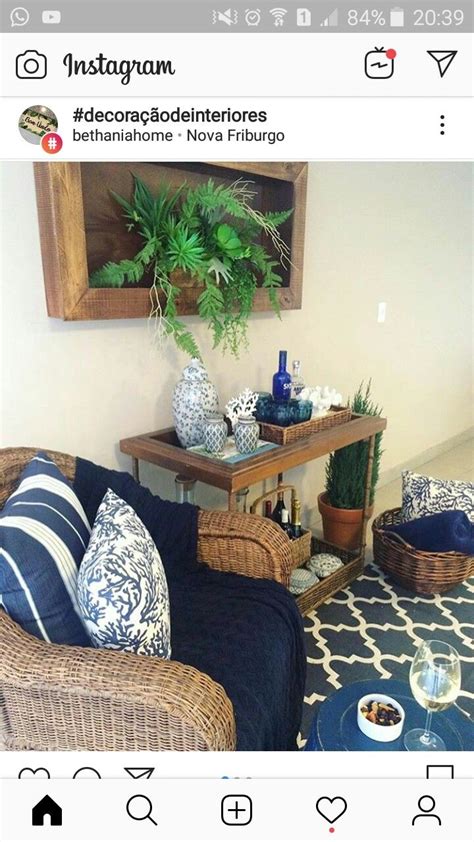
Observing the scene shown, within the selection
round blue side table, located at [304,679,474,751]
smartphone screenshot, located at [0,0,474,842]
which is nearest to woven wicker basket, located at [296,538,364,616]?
smartphone screenshot, located at [0,0,474,842]

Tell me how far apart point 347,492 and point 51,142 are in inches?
65.6

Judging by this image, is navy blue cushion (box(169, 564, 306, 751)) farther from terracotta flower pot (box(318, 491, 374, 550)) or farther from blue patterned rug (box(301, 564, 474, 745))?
terracotta flower pot (box(318, 491, 374, 550))

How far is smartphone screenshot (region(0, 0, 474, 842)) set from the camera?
0.67m

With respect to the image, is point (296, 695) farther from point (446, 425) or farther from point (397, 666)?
point (446, 425)

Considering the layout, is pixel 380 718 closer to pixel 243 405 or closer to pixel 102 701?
pixel 102 701

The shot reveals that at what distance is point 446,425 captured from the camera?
3.59 metres

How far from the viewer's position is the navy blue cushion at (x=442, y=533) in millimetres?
1888
